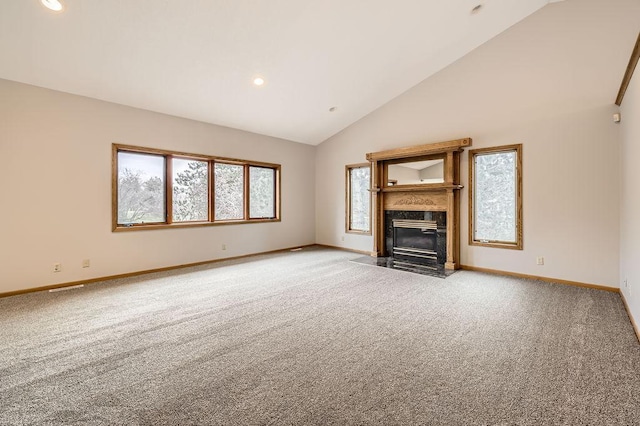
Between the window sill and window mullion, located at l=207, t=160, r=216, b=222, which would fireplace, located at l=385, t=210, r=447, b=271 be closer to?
the window sill

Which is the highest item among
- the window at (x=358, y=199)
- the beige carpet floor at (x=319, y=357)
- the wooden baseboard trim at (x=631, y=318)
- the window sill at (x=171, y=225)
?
the window at (x=358, y=199)

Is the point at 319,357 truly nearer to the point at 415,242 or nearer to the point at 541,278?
the point at 541,278

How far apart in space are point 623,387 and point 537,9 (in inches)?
194

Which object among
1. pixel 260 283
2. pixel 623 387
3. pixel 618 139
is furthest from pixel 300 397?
pixel 618 139

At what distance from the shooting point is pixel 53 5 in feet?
9.21

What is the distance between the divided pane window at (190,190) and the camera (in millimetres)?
5184

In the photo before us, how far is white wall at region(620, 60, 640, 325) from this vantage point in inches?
103

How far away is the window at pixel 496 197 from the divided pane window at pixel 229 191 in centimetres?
458

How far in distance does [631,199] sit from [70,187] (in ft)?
22.6

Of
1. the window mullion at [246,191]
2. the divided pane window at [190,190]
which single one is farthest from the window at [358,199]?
the divided pane window at [190,190]

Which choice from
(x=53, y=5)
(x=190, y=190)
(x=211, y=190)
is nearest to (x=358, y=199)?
(x=211, y=190)

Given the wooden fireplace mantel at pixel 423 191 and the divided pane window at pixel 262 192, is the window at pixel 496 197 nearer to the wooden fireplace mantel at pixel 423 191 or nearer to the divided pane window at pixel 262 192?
the wooden fireplace mantel at pixel 423 191

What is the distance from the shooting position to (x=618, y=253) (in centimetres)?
365

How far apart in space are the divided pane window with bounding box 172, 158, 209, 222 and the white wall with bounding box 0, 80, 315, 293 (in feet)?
0.83
